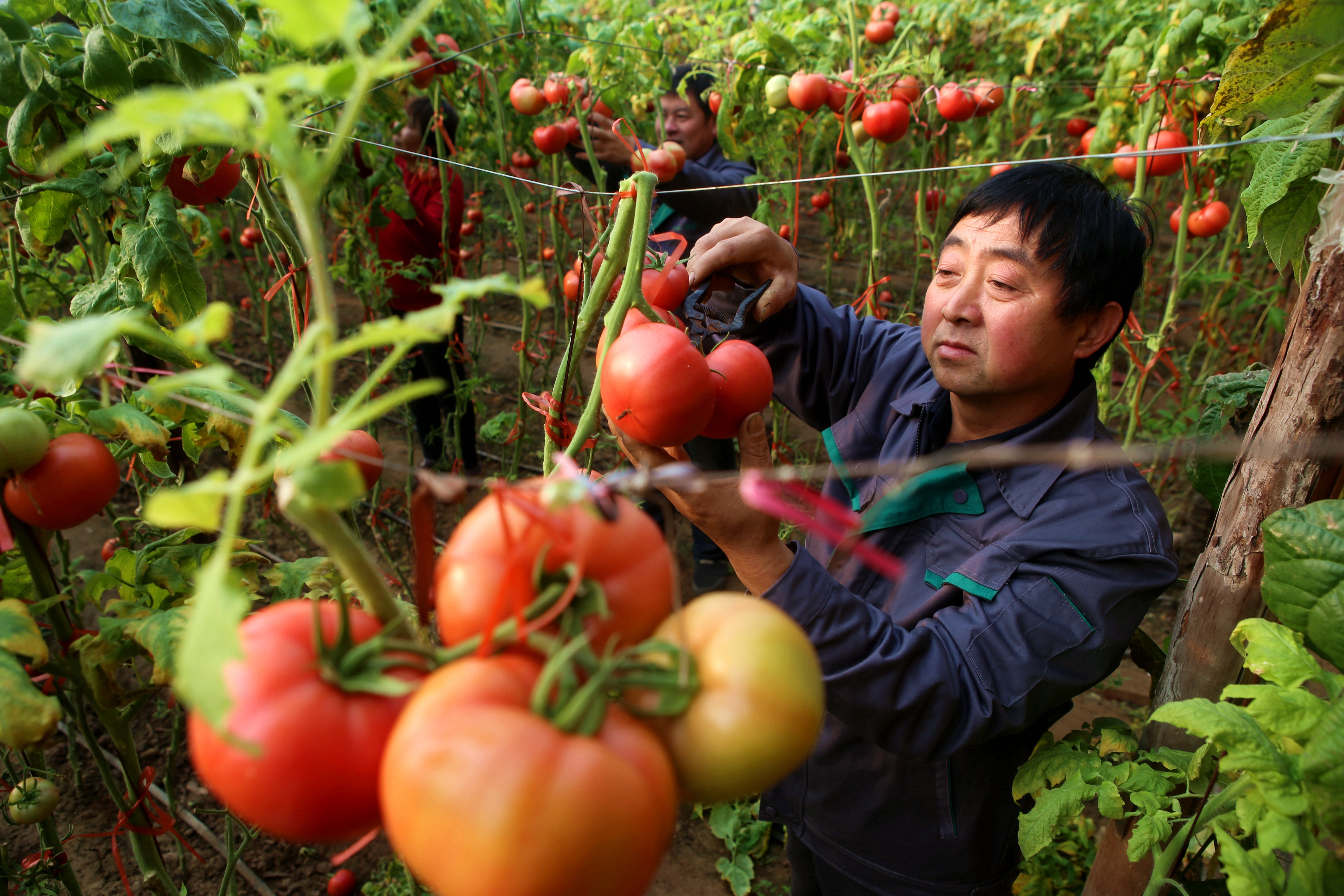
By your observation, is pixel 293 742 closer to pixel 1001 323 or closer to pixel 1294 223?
pixel 1001 323

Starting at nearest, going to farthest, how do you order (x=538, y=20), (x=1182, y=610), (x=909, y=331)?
1. (x=1182, y=610)
2. (x=909, y=331)
3. (x=538, y=20)

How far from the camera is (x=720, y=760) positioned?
1.23 feet

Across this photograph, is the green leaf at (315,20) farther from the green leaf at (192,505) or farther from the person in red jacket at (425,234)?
the person in red jacket at (425,234)

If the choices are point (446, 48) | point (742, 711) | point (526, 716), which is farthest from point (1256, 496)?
point (446, 48)

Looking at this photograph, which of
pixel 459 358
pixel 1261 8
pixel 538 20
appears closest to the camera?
pixel 1261 8

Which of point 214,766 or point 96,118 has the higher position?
point 96,118

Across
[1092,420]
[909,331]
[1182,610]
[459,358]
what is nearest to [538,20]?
[459,358]

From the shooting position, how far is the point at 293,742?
13.8 inches

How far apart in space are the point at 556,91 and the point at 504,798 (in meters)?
2.44

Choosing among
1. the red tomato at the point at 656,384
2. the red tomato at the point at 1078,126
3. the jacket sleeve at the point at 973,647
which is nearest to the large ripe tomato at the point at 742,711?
the red tomato at the point at 656,384

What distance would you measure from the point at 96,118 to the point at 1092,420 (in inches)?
64.8

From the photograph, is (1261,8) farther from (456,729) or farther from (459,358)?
(459,358)

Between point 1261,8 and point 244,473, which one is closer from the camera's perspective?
point 244,473

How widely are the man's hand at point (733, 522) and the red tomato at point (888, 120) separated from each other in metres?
1.48
